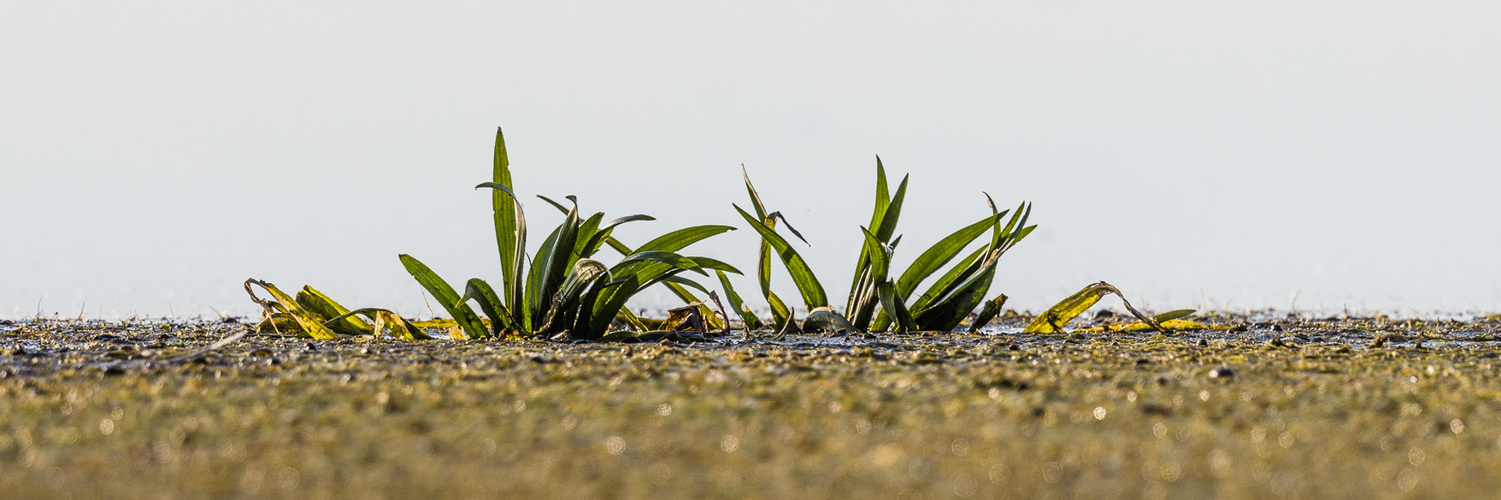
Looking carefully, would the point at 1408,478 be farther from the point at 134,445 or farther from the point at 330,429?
the point at 134,445

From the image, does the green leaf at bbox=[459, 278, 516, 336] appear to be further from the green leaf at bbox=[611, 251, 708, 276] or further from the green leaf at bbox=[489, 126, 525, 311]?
the green leaf at bbox=[611, 251, 708, 276]

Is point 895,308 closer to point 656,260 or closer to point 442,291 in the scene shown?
point 656,260

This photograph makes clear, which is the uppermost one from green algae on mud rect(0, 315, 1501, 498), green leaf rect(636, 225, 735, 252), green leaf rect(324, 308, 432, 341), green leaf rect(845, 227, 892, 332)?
green leaf rect(636, 225, 735, 252)

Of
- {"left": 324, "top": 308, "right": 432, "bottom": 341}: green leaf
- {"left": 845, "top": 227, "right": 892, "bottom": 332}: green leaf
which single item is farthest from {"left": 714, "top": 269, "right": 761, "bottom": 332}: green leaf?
{"left": 324, "top": 308, "right": 432, "bottom": 341}: green leaf

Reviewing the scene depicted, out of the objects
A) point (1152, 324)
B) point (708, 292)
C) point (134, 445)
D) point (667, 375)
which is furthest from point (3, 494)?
point (1152, 324)

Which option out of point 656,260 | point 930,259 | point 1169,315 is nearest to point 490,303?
point 656,260

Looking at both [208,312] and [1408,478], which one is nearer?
[1408,478]

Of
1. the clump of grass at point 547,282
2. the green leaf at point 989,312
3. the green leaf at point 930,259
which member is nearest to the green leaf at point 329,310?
the clump of grass at point 547,282
